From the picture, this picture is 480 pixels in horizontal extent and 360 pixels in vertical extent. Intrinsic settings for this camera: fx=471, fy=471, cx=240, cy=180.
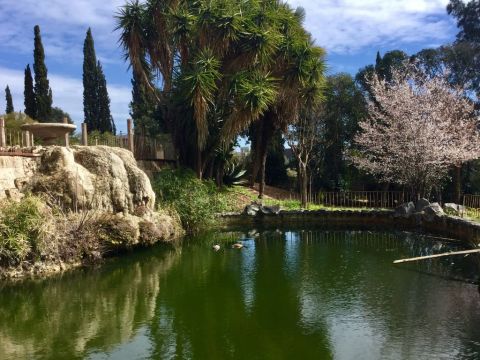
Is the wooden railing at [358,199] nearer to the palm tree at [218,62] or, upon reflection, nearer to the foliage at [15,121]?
the palm tree at [218,62]

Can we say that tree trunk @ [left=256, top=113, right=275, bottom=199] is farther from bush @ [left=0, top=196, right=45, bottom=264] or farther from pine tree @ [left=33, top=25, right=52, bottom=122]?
pine tree @ [left=33, top=25, right=52, bottom=122]

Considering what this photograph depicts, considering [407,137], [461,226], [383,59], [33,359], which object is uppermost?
[383,59]

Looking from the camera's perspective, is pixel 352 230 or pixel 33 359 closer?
pixel 33 359

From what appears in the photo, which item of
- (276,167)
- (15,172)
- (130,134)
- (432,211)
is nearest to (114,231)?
(15,172)

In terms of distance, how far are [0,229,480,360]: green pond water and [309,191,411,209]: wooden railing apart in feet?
A: 34.9

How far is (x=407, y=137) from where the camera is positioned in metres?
20.1

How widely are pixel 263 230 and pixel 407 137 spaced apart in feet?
24.2

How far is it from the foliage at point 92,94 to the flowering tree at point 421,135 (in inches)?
848

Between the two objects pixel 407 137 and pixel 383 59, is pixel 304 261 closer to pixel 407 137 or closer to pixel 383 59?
pixel 407 137

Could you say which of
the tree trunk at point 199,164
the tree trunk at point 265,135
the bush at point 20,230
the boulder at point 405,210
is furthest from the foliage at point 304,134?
the bush at point 20,230

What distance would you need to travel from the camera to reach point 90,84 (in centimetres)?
3625

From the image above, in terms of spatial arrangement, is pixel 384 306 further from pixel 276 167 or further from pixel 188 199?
pixel 276 167

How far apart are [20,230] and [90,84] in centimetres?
2764

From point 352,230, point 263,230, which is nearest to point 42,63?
point 263,230
